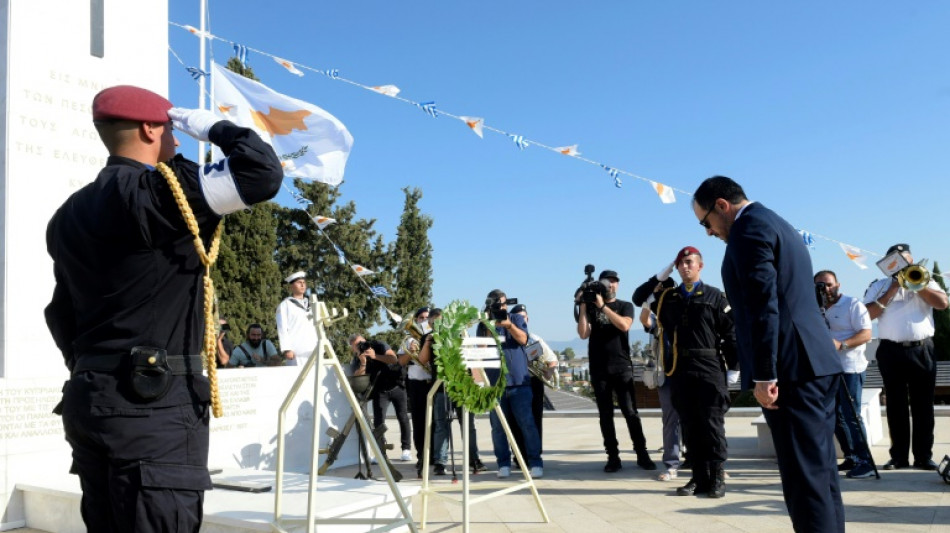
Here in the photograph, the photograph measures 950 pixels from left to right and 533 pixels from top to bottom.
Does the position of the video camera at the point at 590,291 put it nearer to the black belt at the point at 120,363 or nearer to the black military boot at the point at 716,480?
the black military boot at the point at 716,480

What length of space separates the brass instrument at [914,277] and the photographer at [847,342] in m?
0.44

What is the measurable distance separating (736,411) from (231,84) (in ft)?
31.6

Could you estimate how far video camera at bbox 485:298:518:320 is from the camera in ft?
25.0

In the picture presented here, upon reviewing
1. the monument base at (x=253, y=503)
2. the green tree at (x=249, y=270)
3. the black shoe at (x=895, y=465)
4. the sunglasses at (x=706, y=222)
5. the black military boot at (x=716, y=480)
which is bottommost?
the black shoe at (x=895, y=465)

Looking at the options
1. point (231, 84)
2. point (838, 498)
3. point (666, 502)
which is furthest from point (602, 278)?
point (231, 84)

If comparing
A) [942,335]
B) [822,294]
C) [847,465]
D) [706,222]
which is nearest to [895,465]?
[847,465]

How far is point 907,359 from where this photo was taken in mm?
7379

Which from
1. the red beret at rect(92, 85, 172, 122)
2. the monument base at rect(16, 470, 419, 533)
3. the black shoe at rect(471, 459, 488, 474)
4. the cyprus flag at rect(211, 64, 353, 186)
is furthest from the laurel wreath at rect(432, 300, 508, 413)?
the cyprus flag at rect(211, 64, 353, 186)

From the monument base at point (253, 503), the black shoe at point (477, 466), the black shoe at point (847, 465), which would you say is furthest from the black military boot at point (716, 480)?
the black shoe at point (477, 466)

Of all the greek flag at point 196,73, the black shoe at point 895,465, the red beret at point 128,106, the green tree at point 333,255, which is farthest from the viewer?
the green tree at point 333,255

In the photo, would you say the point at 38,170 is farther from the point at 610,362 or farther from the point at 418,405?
the point at 610,362

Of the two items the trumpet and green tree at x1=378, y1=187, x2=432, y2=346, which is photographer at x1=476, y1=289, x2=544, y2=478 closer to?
the trumpet

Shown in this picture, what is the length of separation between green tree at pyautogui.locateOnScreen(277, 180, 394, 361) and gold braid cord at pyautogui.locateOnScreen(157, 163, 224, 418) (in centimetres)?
3394

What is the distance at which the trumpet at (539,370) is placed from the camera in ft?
27.6
